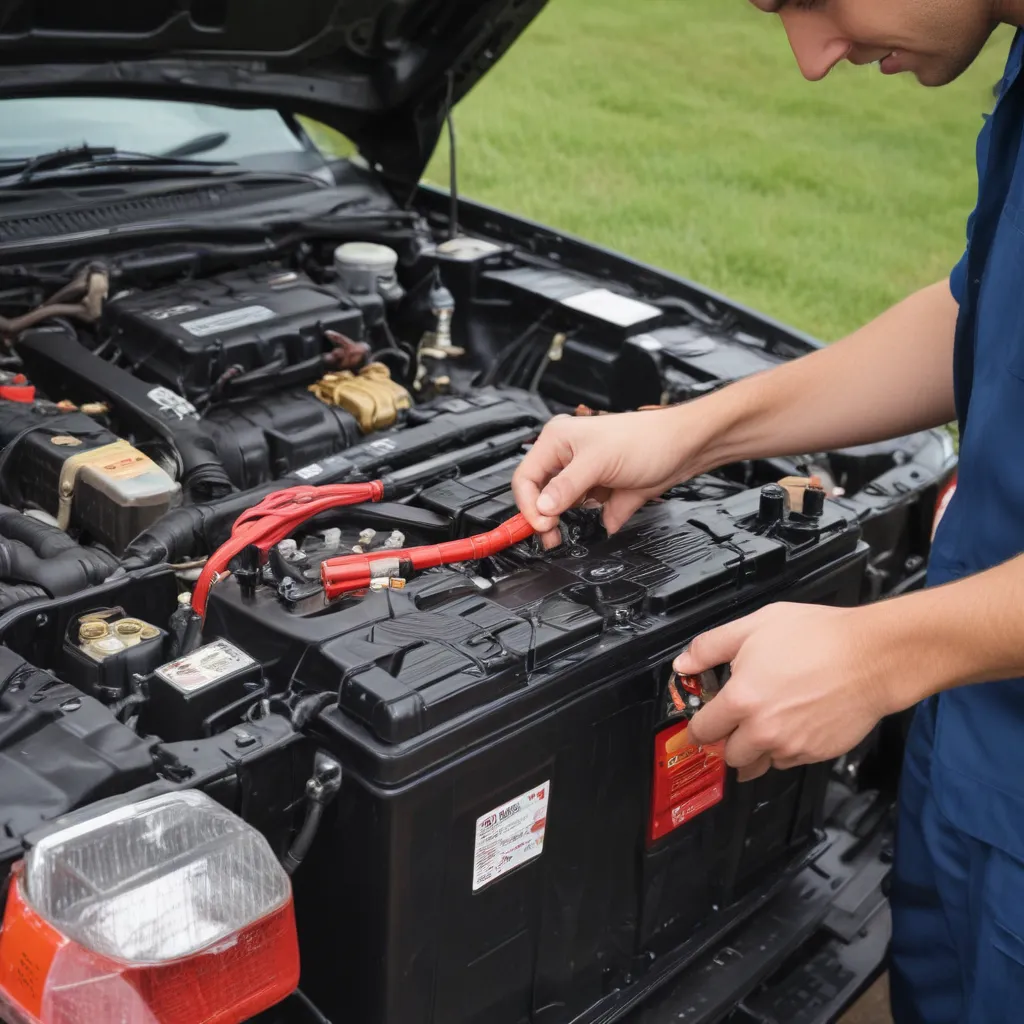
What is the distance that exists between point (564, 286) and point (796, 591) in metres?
1.14

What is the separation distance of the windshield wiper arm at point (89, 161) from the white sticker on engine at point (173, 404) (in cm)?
66

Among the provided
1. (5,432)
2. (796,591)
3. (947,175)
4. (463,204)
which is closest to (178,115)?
(463,204)

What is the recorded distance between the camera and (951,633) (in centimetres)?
116

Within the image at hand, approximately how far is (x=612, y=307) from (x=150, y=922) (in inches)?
67.9

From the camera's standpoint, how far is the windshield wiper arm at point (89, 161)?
7.91 feet

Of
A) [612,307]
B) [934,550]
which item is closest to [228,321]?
[612,307]

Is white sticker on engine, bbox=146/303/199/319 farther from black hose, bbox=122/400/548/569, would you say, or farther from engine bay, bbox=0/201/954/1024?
black hose, bbox=122/400/548/569

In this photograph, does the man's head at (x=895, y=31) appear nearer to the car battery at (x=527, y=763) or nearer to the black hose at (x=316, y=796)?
the car battery at (x=527, y=763)

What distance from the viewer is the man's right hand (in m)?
1.53

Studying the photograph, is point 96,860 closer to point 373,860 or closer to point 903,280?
point 373,860

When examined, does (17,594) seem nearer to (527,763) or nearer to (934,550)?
(527,763)

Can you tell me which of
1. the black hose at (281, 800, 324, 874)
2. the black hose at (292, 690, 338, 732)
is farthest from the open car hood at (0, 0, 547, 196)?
the black hose at (281, 800, 324, 874)

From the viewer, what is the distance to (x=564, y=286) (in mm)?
2627

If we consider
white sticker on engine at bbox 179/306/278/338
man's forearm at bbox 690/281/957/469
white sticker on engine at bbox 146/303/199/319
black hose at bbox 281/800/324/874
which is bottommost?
black hose at bbox 281/800/324/874
